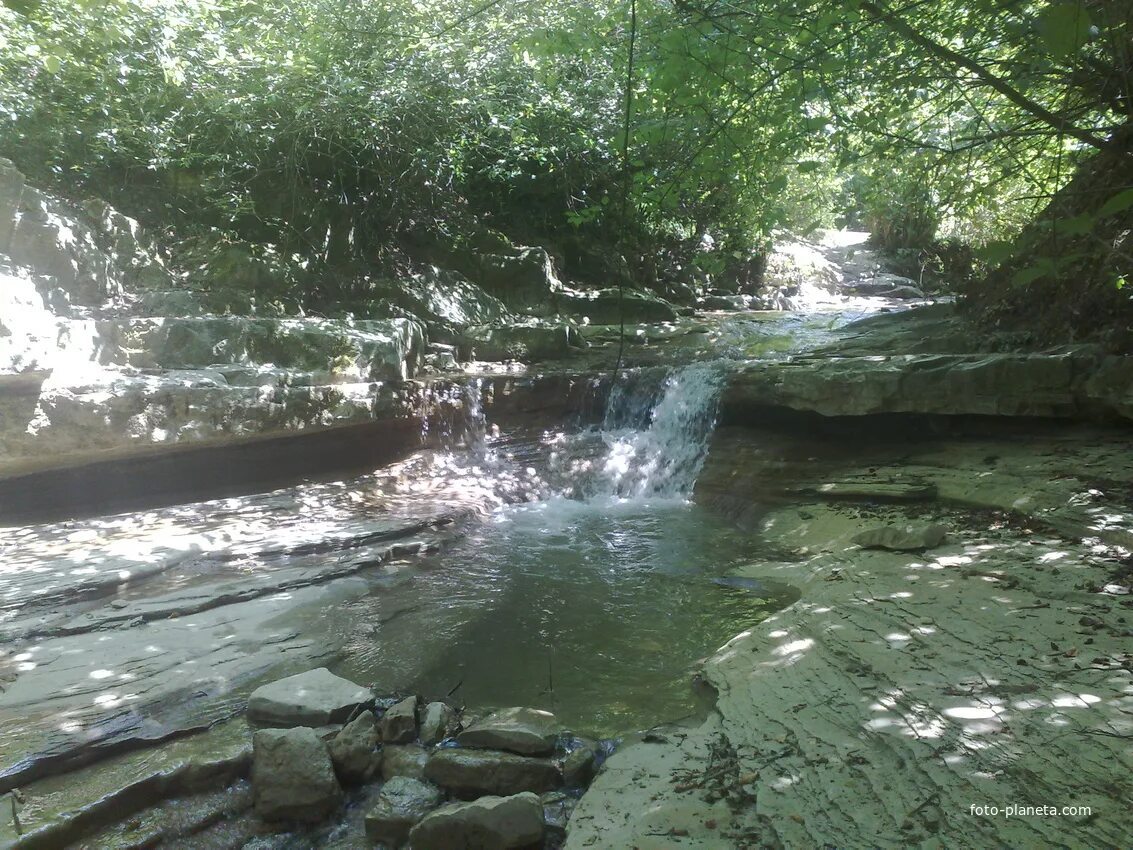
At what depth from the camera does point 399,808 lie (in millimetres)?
2961

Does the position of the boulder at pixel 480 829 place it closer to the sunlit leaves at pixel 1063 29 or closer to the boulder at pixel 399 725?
the boulder at pixel 399 725

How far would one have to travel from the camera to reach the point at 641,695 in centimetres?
382

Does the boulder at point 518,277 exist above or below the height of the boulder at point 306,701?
above

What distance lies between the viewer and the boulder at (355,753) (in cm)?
325

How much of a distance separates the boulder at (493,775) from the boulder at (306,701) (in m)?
0.64

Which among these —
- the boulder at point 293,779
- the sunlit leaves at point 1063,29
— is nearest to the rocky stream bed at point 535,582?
the boulder at point 293,779

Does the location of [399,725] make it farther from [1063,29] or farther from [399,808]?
[1063,29]

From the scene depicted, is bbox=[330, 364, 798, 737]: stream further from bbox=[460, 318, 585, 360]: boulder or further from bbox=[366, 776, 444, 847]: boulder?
bbox=[460, 318, 585, 360]: boulder

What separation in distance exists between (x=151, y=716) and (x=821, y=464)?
233 inches

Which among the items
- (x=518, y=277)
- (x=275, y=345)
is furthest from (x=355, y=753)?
(x=518, y=277)

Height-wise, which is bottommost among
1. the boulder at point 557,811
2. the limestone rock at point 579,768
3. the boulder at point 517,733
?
the boulder at point 557,811

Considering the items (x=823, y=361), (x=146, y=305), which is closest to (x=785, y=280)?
(x=823, y=361)

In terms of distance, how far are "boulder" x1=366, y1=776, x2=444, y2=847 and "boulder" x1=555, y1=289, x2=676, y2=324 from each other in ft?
34.5

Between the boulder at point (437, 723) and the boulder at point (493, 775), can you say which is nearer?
the boulder at point (493, 775)
